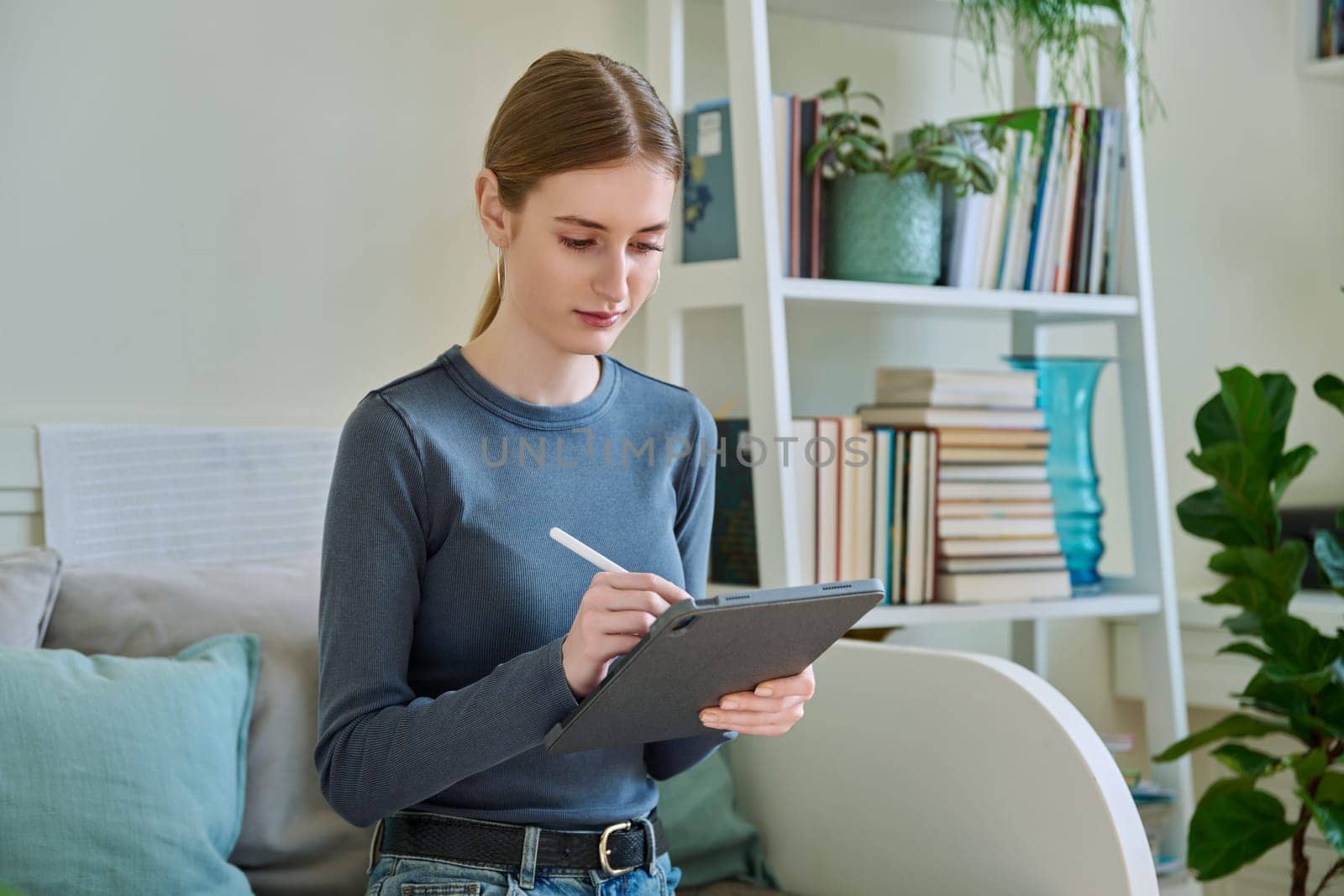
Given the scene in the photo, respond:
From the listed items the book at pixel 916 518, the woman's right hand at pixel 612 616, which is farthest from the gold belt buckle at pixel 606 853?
the book at pixel 916 518

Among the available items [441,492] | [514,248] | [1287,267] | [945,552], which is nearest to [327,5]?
[514,248]

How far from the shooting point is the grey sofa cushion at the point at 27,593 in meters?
1.24

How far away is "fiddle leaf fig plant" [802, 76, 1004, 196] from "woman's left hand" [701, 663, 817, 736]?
92cm

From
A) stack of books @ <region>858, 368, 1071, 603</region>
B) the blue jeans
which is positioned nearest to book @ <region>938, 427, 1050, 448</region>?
stack of books @ <region>858, 368, 1071, 603</region>

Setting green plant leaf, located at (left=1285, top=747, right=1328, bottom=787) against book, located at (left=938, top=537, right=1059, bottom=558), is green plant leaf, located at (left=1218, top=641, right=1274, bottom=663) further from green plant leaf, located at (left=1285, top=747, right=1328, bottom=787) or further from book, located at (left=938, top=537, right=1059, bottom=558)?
book, located at (left=938, top=537, right=1059, bottom=558)

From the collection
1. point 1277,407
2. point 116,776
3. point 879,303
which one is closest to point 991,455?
point 879,303

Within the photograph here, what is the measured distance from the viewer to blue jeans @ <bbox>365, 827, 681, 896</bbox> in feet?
3.44

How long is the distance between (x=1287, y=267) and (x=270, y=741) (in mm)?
2013

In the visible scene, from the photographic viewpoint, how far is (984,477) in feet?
6.14

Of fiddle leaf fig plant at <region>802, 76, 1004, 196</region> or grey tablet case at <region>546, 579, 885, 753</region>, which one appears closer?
grey tablet case at <region>546, 579, 885, 753</region>

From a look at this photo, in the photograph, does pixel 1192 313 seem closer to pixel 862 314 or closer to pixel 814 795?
pixel 862 314

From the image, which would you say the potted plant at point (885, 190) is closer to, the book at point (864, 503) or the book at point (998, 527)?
the book at point (864, 503)

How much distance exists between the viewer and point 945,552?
5.97 ft

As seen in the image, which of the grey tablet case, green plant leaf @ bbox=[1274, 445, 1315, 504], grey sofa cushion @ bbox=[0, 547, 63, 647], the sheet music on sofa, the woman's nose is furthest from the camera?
green plant leaf @ bbox=[1274, 445, 1315, 504]
